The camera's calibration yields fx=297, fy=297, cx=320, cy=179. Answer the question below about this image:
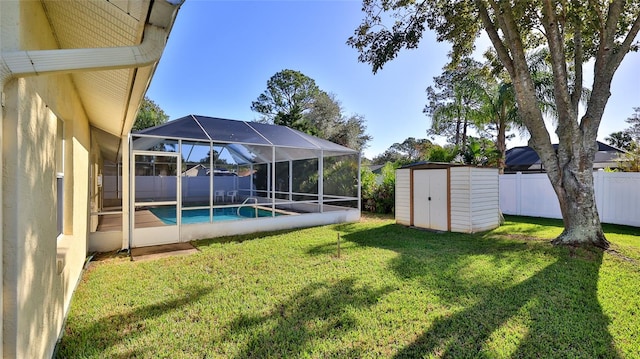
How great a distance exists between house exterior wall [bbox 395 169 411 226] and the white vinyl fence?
530 centimetres

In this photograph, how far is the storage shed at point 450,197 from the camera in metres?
8.49

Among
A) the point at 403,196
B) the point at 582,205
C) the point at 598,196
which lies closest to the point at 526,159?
the point at 598,196

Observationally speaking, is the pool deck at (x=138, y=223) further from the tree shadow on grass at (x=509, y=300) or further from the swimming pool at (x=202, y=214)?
the tree shadow on grass at (x=509, y=300)

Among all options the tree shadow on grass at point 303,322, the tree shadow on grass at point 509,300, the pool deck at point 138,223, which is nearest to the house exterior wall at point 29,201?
the tree shadow on grass at point 303,322

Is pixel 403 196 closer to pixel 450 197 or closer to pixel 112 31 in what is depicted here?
pixel 450 197

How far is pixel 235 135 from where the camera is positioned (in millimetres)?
8922

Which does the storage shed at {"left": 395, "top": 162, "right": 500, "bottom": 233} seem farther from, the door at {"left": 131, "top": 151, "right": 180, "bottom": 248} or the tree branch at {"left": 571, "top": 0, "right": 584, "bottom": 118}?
the door at {"left": 131, "top": 151, "right": 180, "bottom": 248}

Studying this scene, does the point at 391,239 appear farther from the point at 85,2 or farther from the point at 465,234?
the point at 85,2

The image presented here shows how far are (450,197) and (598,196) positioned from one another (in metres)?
5.58

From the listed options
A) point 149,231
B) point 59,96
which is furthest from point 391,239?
point 59,96

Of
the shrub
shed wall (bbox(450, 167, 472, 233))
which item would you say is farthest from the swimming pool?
shed wall (bbox(450, 167, 472, 233))

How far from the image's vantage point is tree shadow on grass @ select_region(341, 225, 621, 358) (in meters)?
2.96

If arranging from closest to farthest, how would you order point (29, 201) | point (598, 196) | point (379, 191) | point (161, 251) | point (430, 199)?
1. point (29, 201)
2. point (161, 251)
3. point (430, 199)
4. point (598, 196)
5. point (379, 191)

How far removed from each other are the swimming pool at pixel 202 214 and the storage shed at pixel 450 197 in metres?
5.01
